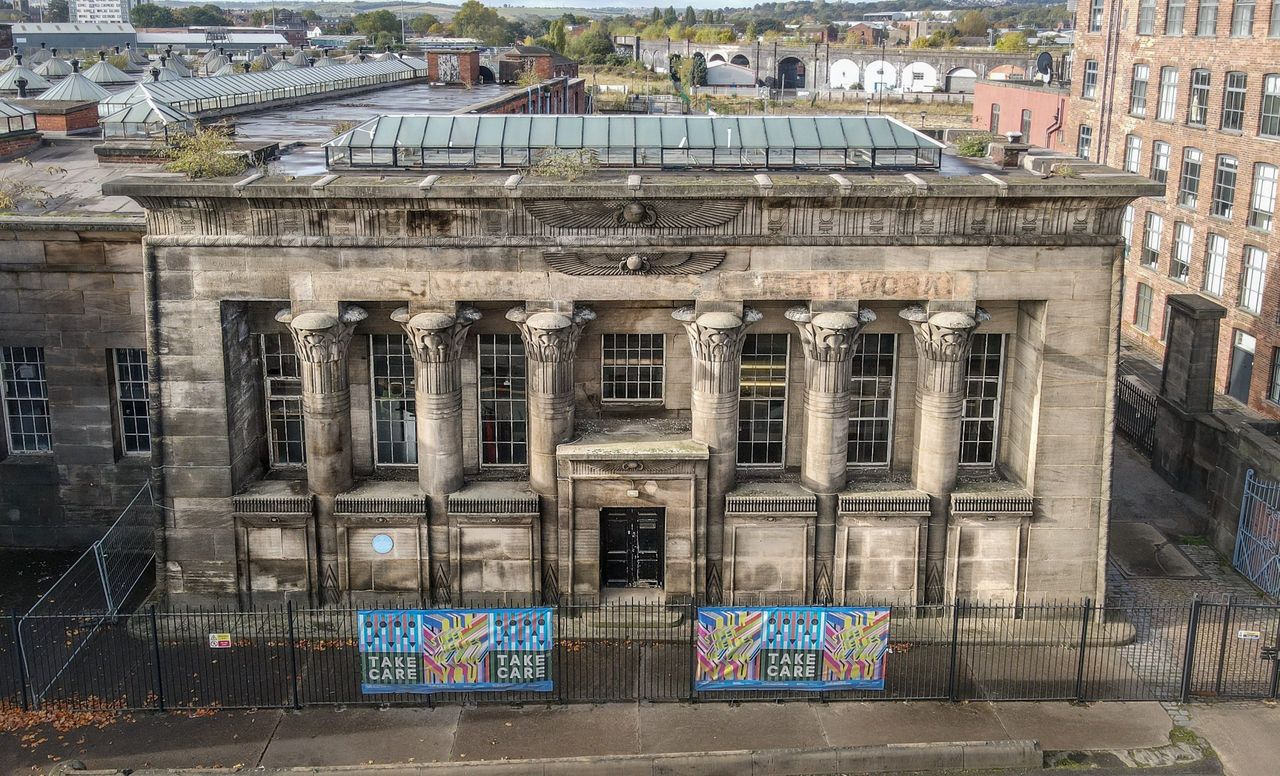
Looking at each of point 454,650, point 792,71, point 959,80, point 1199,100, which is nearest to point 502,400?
point 454,650

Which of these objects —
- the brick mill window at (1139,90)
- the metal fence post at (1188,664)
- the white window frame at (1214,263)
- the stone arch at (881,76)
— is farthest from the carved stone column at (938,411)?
the stone arch at (881,76)

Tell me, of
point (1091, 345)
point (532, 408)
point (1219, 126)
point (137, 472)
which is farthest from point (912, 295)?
point (1219, 126)

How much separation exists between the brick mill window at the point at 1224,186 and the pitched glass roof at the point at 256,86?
40.0 metres

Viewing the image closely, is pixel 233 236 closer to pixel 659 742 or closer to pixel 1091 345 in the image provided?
pixel 659 742

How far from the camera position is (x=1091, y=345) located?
26297 mm

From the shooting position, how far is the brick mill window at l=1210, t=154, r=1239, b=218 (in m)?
47.8

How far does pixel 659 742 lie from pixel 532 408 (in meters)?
7.84

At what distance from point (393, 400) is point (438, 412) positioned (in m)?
2.04

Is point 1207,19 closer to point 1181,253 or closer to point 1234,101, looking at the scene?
point 1234,101

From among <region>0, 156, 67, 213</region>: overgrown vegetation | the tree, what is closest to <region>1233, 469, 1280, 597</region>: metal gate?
<region>0, 156, 67, 213</region>: overgrown vegetation

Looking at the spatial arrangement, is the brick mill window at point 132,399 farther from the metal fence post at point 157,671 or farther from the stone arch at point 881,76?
the stone arch at point 881,76

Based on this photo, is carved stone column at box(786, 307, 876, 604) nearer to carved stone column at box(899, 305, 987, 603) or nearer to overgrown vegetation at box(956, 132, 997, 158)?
carved stone column at box(899, 305, 987, 603)

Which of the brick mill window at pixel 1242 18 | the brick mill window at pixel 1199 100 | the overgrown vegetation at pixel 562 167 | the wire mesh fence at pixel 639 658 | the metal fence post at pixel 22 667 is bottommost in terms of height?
the wire mesh fence at pixel 639 658

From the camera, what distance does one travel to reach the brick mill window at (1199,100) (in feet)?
163
